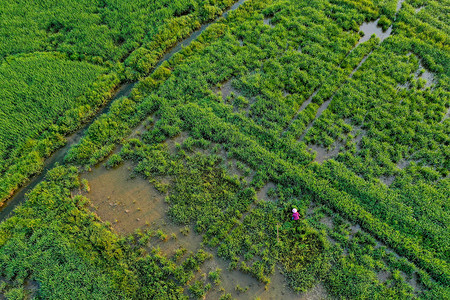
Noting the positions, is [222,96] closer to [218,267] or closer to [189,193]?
[189,193]

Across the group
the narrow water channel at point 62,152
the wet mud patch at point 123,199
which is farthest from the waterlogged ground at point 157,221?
the narrow water channel at point 62,152

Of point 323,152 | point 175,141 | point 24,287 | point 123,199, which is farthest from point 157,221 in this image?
point 323,152

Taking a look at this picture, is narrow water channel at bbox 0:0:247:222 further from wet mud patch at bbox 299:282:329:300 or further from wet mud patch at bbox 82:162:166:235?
wet mud patch at bbox 299:282:329:300

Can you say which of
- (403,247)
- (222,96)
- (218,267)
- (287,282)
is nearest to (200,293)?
(218,267)

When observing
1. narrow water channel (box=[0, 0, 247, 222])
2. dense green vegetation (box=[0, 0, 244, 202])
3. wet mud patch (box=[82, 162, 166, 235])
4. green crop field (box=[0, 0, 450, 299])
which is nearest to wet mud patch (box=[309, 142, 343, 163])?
green crop field (box=[0, 0, 450, 299])

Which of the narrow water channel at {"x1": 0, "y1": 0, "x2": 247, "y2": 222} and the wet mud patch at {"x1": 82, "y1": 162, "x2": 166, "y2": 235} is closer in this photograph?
the wet mud patch at {"x1": 82, "y1": 162, "x2": 166, "y2": 235}

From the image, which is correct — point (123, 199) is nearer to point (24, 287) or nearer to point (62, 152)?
point (62, 152)
